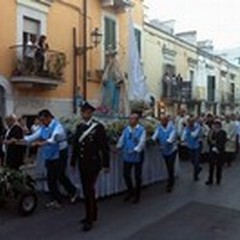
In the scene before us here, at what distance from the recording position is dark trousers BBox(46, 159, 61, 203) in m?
9.82

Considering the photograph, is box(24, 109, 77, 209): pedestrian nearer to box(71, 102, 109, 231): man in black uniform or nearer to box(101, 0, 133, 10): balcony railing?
box(71, 102, 109, 231): man in black uniform

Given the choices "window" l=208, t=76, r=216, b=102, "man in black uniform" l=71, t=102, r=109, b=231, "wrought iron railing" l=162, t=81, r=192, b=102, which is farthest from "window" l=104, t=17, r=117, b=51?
"window" l=208, t=76, r=216, b=102

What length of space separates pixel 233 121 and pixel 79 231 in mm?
11883

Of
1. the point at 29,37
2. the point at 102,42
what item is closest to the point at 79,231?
the point at 29,37

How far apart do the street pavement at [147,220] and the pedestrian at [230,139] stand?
19.8 feet

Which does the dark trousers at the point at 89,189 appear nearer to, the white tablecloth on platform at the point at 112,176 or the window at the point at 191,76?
the white tablecloth on platform at the point at 112,176

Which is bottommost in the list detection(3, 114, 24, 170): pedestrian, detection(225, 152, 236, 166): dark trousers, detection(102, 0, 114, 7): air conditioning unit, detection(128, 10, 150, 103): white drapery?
detection(225, 152, 236, 166): dark trousers

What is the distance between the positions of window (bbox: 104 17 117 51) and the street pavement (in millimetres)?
11996

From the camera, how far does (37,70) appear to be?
60.1 ft

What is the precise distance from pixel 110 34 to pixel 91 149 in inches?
610

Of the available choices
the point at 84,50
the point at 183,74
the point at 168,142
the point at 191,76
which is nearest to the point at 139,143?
the point at 168,142

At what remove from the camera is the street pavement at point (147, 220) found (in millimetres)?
8070

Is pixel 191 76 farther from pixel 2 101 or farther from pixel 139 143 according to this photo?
pixel 139 143

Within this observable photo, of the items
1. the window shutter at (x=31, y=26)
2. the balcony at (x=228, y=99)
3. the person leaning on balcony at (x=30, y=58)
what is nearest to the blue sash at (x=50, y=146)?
the person leaning on balcony at (x=30, y=58)
